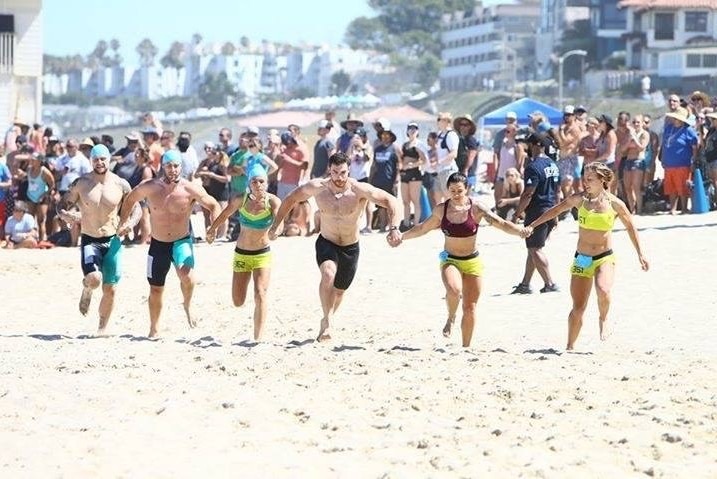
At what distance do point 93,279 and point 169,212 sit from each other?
2.63ft

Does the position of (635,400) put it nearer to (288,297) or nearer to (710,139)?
(288,297)

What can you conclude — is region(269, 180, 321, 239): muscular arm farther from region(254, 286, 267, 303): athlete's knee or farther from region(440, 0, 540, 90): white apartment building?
region(440, 0, 540, 90): white apartment building

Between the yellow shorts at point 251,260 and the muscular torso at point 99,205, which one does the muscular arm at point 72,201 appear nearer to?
the muscular torso at point 99,205

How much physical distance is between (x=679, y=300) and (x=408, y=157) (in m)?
6.35

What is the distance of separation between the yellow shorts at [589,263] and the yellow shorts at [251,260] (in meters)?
2.44

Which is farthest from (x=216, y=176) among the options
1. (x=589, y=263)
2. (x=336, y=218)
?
(x=589, y=263)

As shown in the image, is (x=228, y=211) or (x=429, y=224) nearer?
(x=429, y=224)

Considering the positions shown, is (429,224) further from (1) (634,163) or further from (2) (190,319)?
(1) (634,163)

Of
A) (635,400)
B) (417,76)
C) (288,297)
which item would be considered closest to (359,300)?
(288,297)

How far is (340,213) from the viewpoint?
40.3 ft

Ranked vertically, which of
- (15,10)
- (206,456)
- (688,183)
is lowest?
(206,456)

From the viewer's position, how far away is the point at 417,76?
176125 mm

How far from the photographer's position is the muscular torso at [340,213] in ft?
40.3

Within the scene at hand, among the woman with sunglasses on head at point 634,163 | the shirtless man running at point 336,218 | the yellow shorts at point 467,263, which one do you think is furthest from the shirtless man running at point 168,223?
the woman with sunglasses on head at point 634,163
